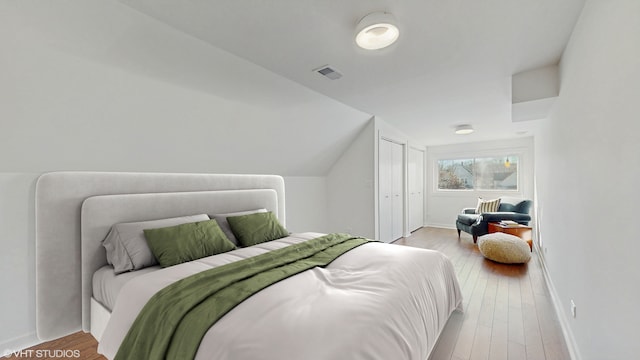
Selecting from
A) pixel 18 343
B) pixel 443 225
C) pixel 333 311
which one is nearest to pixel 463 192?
pixel 443 225

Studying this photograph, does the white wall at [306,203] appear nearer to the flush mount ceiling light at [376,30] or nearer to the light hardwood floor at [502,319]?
the light hardwood floor at [502,319]

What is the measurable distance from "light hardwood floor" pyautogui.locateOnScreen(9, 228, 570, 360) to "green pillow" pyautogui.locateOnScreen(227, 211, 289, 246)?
1.32 m

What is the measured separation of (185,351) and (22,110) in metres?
1.84

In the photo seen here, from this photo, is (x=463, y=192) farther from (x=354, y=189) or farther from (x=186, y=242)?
(x=186, y=242)

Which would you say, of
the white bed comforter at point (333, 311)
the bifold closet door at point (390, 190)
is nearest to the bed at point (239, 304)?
the white bed comforter at point (333, 311)

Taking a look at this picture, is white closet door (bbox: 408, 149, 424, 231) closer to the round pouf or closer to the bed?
the round pouf

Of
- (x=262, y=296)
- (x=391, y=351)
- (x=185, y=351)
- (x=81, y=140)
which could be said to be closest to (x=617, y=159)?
(x=391, y=351)

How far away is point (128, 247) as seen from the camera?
6.50ft

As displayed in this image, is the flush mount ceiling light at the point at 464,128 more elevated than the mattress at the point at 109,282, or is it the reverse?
the flush mount ceiling light at the point at 464,128

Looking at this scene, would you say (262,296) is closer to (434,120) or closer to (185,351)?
(185,351)

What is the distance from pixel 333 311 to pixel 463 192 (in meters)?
6.34

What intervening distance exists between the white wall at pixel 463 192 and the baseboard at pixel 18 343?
282 inches

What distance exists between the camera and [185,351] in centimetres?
112

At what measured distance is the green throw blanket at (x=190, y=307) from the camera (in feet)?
3.83
